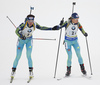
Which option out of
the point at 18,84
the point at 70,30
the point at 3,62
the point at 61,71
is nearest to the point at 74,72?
the point at 61,71

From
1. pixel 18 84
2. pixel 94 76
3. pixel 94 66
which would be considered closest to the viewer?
pixel 18 84

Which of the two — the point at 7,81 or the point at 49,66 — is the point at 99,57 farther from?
the point at 7,81

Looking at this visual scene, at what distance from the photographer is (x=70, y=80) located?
5.54 metres

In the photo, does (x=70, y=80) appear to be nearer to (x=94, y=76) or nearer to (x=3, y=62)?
(x=94, y=76)

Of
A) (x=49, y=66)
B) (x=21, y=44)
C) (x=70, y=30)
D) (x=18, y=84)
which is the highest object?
(x=70, y=30)

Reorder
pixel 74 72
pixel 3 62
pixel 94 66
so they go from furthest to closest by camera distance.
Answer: pixel 3 62 → pixel 94 66 → pixel 74 72

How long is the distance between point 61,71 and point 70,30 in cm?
161

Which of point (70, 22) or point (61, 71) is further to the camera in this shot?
point (61, 71)

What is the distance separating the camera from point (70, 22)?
18.2ft

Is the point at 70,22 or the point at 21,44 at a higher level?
the point at 70,22

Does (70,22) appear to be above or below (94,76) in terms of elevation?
above

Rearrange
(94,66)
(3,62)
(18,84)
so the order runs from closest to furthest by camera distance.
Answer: (18,84)
(94,66)
(3,62)

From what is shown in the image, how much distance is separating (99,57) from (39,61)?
222 centimetres

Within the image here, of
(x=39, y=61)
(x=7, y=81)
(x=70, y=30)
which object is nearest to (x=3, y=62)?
(x=39, y=61)
